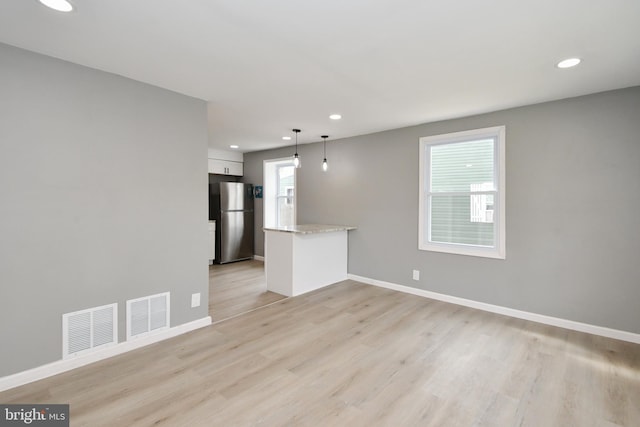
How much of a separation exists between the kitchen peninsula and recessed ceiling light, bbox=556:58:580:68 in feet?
10.2

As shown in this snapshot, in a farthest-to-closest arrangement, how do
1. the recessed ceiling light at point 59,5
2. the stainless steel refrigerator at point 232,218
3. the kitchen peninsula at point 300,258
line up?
the stainless steel refrigerator at point 232,218 → the kitchen peninsula at point 300,258 → the recessed ceiling light at point 59,5

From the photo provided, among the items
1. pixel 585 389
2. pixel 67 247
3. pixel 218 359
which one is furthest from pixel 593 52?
pixel 67 247

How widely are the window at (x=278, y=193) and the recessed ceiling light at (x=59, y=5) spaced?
4.64 m

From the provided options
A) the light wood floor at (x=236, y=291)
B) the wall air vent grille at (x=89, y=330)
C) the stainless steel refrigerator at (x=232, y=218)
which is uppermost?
the stainless steel refrigerator at (x=232, y=218)

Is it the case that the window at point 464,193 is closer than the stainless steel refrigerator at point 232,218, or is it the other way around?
the window at point 464,193

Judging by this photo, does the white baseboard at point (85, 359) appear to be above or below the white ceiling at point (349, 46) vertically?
below

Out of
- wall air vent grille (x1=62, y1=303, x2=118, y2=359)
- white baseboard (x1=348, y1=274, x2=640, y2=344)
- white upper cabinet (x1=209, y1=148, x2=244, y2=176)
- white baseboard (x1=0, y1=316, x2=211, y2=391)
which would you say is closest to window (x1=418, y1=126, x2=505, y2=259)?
white baseboard (x1=348, y1=274, x2=640, y2=344)

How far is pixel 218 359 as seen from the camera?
2.54 meters

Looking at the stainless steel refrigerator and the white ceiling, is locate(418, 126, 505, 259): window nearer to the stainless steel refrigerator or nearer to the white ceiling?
the white ceiling

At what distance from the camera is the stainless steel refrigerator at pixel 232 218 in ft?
20.6

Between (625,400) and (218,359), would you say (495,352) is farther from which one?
(218,359)

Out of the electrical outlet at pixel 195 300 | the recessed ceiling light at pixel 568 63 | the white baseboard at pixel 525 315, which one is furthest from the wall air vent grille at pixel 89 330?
the recessed ceiling light at pixel 568 63

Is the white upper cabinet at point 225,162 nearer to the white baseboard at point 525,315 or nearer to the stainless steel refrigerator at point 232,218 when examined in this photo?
the stainless steel refrigerator at point 232,218

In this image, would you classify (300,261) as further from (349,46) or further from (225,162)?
(225,162)
